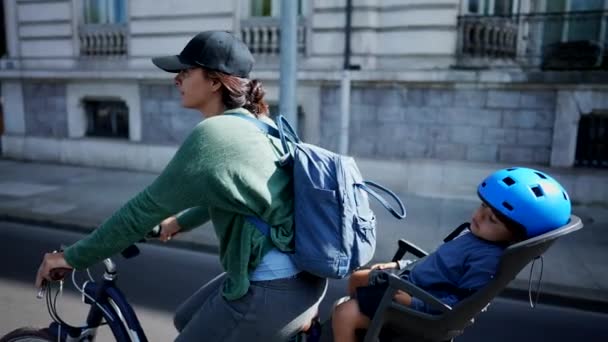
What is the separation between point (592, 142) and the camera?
27.3ft

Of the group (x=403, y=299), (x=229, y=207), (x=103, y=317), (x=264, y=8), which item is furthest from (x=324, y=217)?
(x=264, y=8)

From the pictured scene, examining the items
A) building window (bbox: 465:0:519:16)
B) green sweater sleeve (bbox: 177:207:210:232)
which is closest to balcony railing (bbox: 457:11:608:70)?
building window (bbox: 465:0:519:16)

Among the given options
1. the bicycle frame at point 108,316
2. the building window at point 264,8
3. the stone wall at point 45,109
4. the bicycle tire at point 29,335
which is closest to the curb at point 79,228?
the bicycle tire at point 29,335

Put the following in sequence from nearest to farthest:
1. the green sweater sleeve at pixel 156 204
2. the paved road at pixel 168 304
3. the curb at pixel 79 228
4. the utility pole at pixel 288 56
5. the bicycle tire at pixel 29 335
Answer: the green sweater sleeve at pixel 156 204
the bicycle tire at pixel 29 335
the paved road at pixel 168 304
the curb at pixel 79 228
the utility pole at pixel 288 56

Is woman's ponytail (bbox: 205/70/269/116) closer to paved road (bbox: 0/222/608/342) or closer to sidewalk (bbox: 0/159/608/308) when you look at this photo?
paved road (bbox: 0/222/608/342)

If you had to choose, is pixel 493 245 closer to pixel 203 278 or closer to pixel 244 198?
pixel 244 198

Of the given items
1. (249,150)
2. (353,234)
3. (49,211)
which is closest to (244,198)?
(249,150)

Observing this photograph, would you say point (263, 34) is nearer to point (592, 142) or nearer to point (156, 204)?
point (592, 142)

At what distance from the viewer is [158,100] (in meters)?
10.7

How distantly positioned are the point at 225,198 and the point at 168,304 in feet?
9.90

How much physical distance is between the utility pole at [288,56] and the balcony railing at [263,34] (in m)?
3.46

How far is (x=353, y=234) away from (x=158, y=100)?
9.59 meters

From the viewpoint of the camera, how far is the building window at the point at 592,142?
8227mm

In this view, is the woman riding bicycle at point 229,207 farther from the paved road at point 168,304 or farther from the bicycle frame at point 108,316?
the paved road at point 168,304
